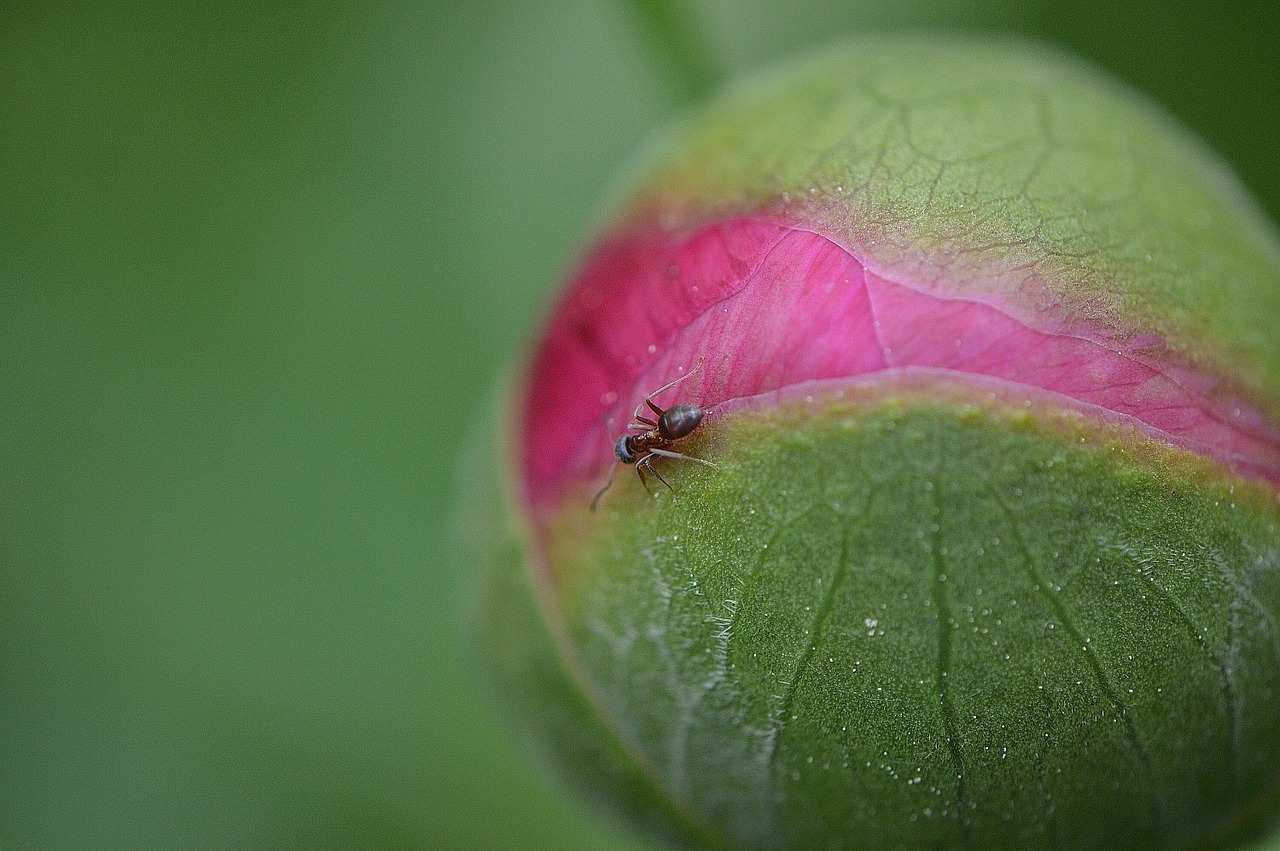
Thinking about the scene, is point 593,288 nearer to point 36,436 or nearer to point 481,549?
point 481,549

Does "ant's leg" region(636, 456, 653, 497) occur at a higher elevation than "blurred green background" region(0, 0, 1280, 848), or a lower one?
lower

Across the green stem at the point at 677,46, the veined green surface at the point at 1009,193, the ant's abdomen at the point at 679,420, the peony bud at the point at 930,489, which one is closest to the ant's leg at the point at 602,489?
the peony bud at the point at 930,489

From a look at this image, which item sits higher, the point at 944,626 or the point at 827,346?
the point at 827,346

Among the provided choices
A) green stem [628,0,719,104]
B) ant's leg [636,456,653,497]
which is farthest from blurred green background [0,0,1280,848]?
ant's leg [636,456,653,497]

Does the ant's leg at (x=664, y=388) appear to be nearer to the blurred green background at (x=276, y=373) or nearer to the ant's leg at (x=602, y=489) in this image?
the ant's leg at (x=602, y=489)

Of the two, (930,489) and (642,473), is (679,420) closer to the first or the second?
(642,473)

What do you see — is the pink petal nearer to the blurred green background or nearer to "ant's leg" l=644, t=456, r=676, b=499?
"ant's leg" l=644, t=456, r=676, b=499

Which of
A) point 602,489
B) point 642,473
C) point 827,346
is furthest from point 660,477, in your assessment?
point 827,346

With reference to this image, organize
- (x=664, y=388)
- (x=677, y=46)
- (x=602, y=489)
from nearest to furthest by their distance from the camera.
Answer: (x=664, y=388) → (x=602, y=489) → (x=677, y=46)
